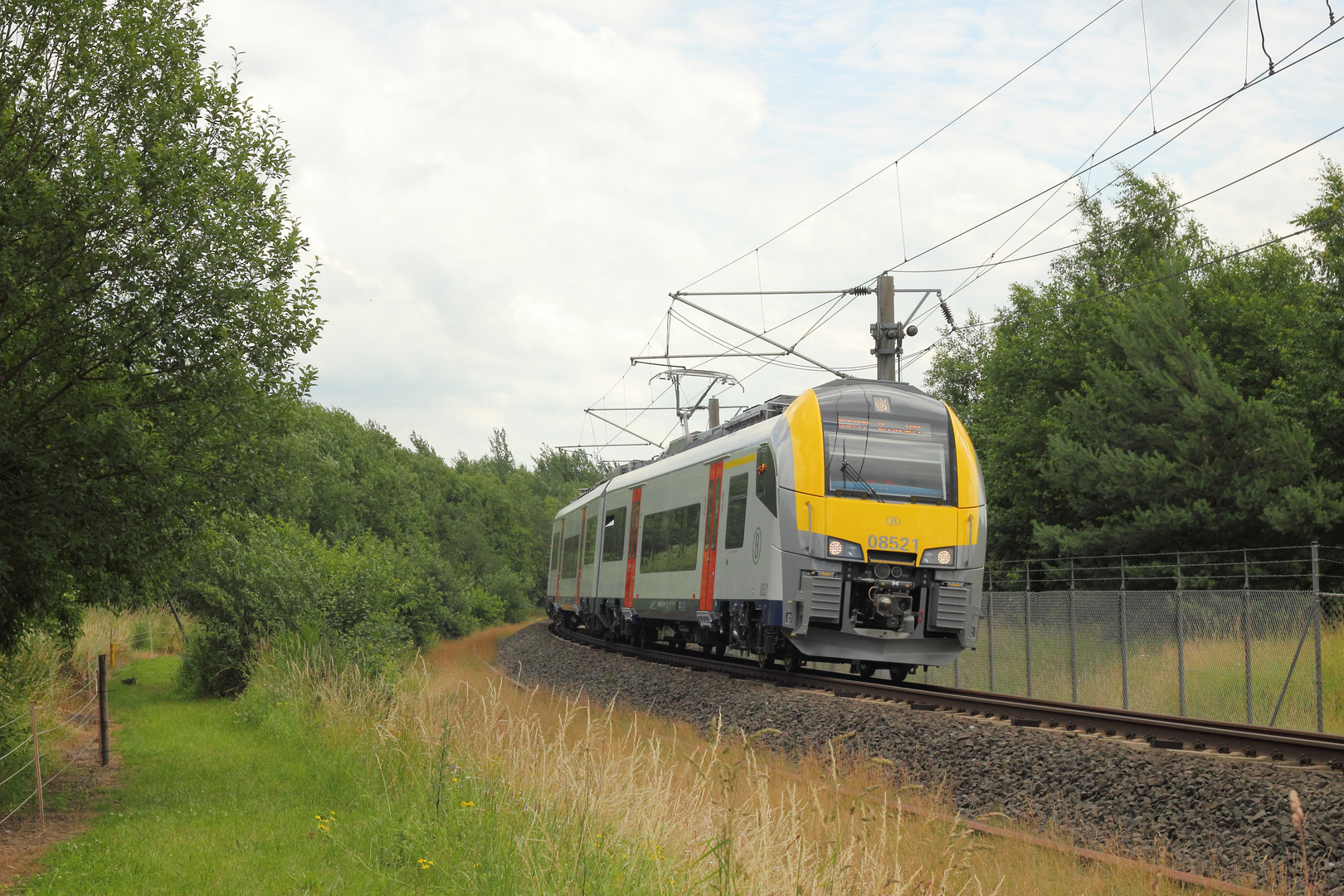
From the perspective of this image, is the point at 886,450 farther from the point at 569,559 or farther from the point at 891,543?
the point at 569,559

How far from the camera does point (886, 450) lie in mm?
15406

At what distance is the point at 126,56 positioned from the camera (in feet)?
35.9

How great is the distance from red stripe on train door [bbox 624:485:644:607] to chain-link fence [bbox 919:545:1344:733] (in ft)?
21.0

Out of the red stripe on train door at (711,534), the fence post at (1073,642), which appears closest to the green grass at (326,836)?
the red stripe on train door at (711,534)

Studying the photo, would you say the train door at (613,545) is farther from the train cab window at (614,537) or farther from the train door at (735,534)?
the train door at (735,534)

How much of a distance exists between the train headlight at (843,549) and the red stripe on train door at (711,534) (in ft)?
9.63

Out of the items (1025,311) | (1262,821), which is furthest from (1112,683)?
(1025,311)

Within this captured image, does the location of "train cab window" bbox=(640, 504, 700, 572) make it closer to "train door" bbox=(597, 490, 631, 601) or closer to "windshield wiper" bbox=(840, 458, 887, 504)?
"train door" bbox=(597, 490, 631, 601)

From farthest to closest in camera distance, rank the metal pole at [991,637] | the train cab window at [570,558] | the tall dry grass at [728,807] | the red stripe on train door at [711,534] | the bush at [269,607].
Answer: the train cab window at [570,558] < the bush at [269,607] < the metal pole at [991,637] < the red stripe on train door at [711,534] < the tall dry grass at [728,807]

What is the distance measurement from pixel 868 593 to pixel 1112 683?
4437 millimetres

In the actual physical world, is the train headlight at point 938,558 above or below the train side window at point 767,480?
below

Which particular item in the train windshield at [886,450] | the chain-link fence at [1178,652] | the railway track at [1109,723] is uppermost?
the train windshield at [886,450]

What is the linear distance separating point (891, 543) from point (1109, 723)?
15.1ft

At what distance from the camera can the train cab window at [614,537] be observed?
81.5 ft
